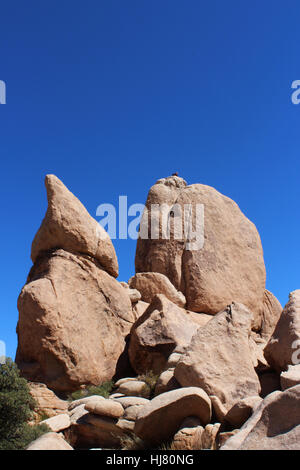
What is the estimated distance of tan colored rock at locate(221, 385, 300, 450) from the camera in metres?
5.70

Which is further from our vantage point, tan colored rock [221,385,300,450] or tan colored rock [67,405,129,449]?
tan colored rock [67,405,129,449]

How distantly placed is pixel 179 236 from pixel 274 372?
9.57m

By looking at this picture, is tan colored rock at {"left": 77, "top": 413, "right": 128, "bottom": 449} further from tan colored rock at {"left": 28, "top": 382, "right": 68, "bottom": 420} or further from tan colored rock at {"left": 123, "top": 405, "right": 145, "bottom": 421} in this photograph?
tan colored rock at {"left": 28, "top": 382, "right": 68, "bottom": 420}

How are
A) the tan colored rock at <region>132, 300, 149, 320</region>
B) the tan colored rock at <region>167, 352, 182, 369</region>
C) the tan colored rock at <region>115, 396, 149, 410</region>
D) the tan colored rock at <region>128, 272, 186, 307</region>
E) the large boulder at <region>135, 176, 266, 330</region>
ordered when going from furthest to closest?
the large boulder at <region>135, 176, 266, 330</region>, the tan colored rock at <region>128, 272, 186, 307</region>, the tan colored rock at <region>132, 300, 149, 320</region>, the tan colored rock at <region>167, 352, 182, 369</region>, the tan colored rock at <region>115, 396, 149, 410</region>

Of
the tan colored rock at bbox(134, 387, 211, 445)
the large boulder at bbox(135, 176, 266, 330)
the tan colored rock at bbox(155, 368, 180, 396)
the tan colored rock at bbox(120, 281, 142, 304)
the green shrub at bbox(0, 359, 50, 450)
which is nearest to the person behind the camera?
the tan colored rock at bbox(134, 387, 211, 445)

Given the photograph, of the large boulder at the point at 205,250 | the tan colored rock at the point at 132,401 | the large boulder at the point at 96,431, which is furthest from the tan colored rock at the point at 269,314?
the large boulder at the point at 96,431

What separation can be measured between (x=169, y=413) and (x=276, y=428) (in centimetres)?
306

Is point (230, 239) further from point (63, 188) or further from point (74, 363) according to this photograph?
point (74, 363)

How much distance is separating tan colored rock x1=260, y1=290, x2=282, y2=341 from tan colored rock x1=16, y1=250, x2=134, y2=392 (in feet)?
27.2

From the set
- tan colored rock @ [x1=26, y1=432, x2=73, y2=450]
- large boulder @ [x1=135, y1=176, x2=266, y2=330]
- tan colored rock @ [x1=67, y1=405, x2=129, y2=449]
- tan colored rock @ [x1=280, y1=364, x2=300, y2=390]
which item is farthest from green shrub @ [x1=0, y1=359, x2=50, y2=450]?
large boulder @ [x1=135, y1=176, x2=266, y2=330]

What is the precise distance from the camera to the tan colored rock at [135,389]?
11579mm

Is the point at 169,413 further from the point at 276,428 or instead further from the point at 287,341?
the point at 287,341

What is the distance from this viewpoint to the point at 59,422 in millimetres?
10664

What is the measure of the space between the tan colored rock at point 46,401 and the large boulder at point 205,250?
7935mm
